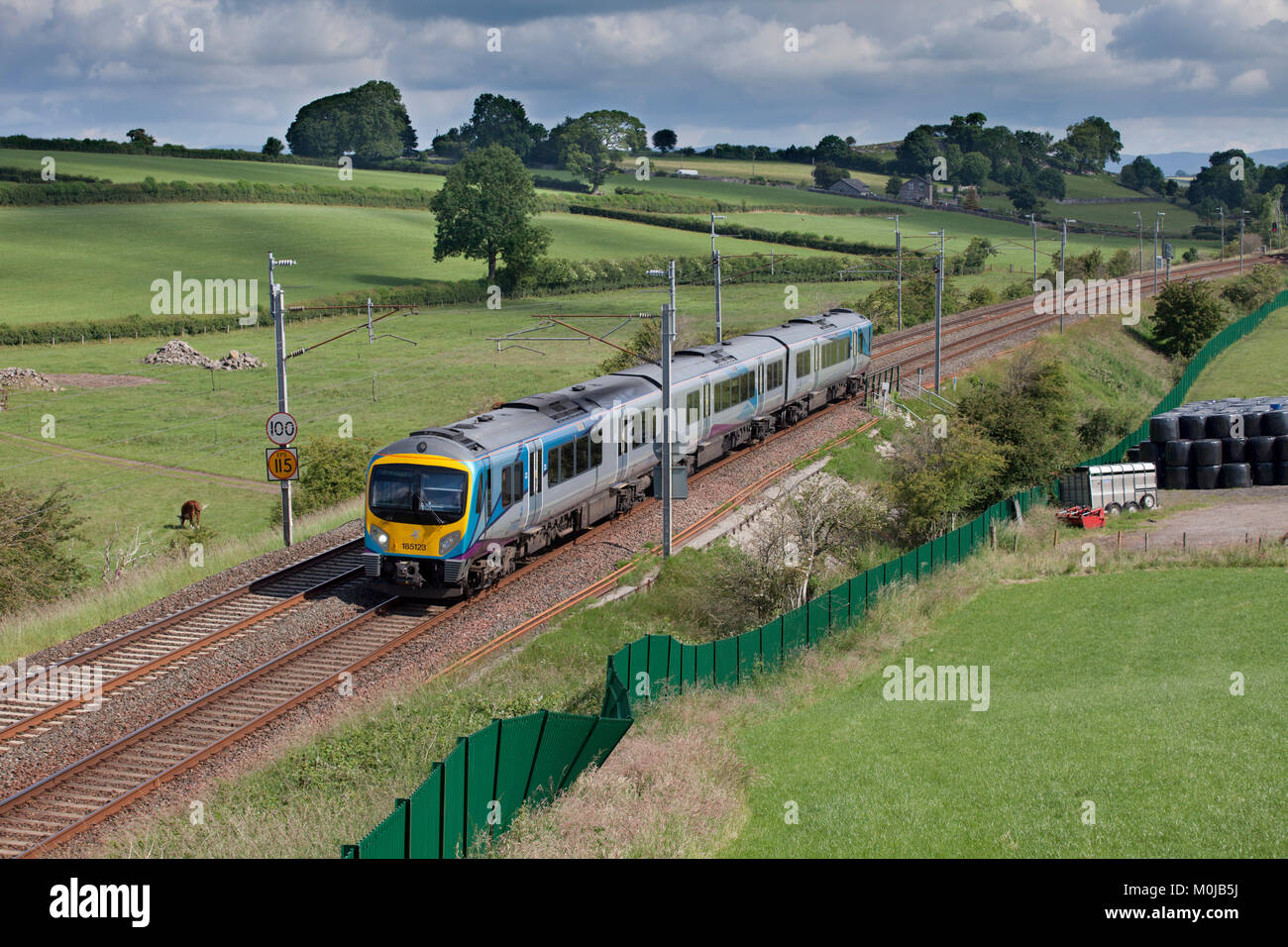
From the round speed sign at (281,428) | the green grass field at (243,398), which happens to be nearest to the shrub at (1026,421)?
the green grass field at (243,398)

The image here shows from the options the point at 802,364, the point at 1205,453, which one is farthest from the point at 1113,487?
the point at 802,364

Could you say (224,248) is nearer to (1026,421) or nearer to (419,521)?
(1026,421)

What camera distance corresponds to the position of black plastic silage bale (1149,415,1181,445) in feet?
153

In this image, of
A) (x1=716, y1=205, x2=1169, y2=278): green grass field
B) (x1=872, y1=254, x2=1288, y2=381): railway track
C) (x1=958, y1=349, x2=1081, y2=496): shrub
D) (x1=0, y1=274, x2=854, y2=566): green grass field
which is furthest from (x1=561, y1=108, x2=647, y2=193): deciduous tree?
(x1=958, y1=349, x2=1081, y2=496): shrub

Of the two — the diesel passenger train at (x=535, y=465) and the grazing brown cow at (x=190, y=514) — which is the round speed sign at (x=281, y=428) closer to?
the diesel passenger train at (x=535, y=465)

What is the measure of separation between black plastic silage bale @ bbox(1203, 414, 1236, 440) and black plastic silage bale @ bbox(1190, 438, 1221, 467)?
18.7 inches

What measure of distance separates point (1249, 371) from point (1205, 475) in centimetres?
2526

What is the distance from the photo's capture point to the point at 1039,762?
57.0 ft

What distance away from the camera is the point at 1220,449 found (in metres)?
45.7

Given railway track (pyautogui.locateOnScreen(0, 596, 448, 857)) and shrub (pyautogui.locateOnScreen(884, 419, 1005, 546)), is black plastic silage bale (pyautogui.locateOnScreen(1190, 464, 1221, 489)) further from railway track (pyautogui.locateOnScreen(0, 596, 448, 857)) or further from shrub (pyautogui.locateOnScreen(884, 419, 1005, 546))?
railway track (pyautogui.locateOnScreen(0, 596, 448, 857))

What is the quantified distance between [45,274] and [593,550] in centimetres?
8027

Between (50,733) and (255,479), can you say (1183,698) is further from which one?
(255,479)

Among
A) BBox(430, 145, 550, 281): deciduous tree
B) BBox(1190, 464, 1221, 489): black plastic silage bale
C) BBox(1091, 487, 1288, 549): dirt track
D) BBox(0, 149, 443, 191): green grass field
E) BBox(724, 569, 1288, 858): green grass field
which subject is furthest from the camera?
BBox(0, 149, 443, 191): green grass field
